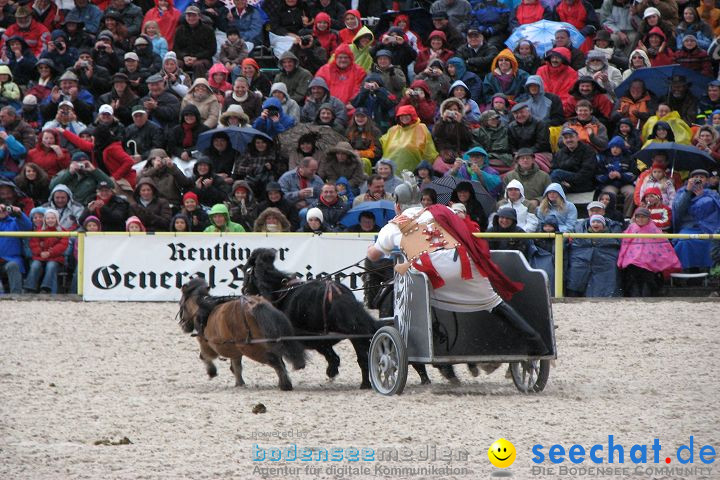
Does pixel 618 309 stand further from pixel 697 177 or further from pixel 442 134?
pixel 442 134

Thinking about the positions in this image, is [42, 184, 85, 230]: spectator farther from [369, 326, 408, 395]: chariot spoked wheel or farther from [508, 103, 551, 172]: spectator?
[369, 326, 408, 395]: chariot spoked wheel

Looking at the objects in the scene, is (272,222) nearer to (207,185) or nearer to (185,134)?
(207,185)

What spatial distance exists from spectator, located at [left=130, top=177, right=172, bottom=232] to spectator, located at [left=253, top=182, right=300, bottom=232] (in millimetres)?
1152

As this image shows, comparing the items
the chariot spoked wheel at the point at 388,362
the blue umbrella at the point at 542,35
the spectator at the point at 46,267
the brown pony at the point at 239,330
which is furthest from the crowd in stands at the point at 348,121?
the chariot spoked wheel at the point at 388,362

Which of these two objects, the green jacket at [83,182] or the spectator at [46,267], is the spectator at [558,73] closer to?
the green jacket at [83,182]

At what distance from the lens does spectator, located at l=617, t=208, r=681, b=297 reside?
1468 cm

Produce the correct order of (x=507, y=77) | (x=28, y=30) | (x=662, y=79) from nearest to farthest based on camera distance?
(x=662, y=79)
(x=507, y=77)
(x=28, y=30)

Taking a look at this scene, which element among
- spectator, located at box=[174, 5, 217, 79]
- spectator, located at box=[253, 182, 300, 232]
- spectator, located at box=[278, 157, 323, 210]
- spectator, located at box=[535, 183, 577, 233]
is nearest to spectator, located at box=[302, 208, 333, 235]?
spectator, located at box=[253, 182, 300, 232]

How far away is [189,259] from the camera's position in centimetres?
1541

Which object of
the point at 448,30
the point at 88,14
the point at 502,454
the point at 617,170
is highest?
the point at 88,14

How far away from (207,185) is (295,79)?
281 cm

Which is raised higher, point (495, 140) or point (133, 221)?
point (495, 140)

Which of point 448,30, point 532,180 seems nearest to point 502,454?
point 532,180

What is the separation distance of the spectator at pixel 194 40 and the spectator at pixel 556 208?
6195 millimetres
